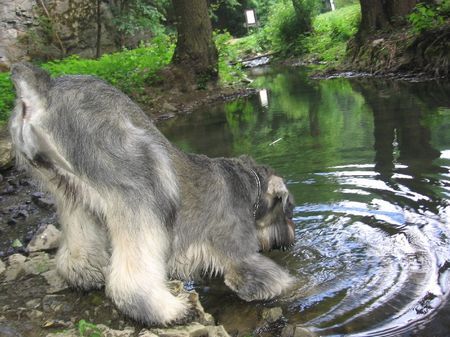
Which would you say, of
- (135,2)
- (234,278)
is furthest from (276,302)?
(135,2)

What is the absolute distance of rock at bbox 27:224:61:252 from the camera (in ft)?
16.4

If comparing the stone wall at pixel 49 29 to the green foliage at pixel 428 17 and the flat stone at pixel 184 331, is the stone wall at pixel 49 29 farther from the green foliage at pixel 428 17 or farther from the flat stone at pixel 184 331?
the flat stone at pixel 184 331

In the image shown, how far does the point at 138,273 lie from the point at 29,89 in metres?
1.35

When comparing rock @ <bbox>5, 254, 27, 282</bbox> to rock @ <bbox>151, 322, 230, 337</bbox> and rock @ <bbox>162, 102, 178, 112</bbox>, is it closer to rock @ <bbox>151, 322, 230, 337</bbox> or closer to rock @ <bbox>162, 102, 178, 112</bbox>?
rock @ <bbox>151, 322, 230, 337</bbox>

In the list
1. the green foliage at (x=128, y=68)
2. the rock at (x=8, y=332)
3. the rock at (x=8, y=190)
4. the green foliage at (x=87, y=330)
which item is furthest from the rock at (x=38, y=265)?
the green foliage at (x=128, y=68)

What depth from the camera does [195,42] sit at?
51.1 feet

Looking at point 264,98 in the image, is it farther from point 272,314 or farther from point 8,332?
point 8,332

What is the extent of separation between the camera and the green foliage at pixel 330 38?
2221 cm

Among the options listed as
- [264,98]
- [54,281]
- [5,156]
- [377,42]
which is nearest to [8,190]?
[5,156]

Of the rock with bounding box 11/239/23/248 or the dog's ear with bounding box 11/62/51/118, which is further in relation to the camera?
the rock with bounding box 11/239/23/248

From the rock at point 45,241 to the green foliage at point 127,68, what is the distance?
982 centimetres

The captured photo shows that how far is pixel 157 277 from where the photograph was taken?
3346 millimetres

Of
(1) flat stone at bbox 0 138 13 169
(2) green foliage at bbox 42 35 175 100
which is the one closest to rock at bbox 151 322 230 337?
(1) flat stone at bbox 0 138 13 169

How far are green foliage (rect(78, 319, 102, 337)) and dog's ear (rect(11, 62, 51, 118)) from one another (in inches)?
52.6
